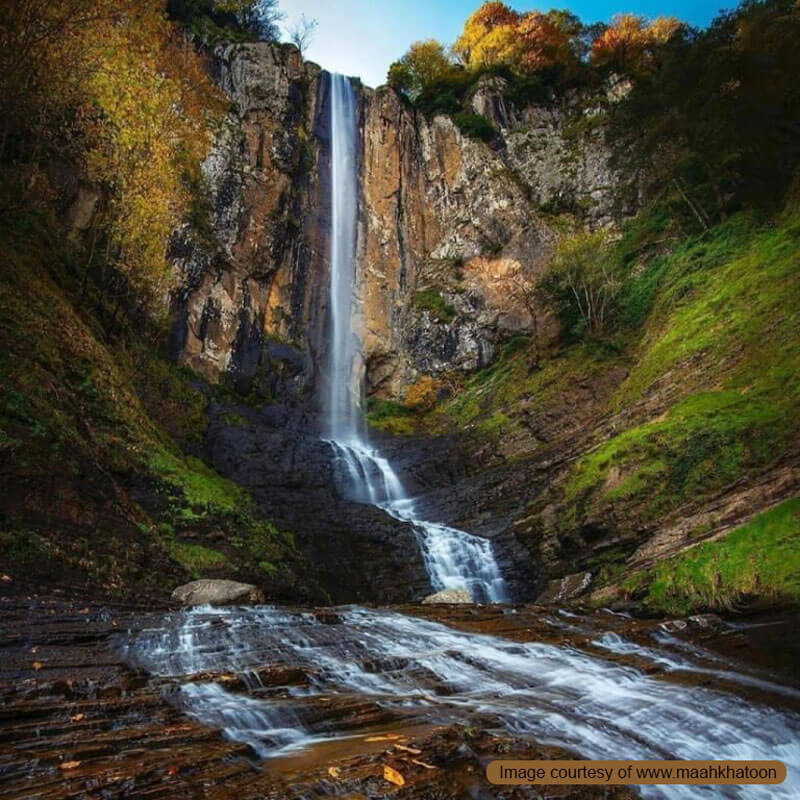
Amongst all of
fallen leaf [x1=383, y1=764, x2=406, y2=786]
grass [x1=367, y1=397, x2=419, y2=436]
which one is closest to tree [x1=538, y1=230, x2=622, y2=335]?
grass [x1=367, y1=397, x2=419, y2=436]

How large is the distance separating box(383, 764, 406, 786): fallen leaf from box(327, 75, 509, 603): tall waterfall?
13.2 metres

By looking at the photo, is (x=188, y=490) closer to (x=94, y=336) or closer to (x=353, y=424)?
(x=94, y=336)

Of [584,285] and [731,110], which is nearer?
[731,110]

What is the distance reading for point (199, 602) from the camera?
1063cm

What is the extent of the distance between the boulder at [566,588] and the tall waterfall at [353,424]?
87.2 inches

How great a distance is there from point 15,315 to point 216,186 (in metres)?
22.7

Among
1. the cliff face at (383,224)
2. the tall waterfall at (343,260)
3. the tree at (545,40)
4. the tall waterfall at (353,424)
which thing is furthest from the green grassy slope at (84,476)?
the tree at (545,40)

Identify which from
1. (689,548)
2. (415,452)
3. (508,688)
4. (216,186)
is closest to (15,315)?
(508,688)

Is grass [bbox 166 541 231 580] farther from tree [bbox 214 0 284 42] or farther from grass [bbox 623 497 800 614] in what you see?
tree [bbox 214 0 284 42]

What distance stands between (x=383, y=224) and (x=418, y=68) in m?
16.2

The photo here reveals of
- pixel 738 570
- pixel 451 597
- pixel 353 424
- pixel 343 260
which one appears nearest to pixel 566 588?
pixel 451 597

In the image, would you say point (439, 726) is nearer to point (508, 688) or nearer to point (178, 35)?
point (508, 688)

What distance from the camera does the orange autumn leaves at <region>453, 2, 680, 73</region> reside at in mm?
43250

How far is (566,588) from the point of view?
45.7 feet
